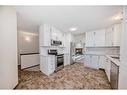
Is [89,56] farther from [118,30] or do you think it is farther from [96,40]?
[118,30]

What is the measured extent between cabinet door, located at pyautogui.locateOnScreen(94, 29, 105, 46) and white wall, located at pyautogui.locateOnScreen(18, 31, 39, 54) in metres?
4.17

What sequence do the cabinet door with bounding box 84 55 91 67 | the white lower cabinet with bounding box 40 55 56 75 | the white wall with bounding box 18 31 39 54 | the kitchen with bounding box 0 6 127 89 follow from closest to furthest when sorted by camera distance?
the kitchen with bounding box 0 6 127 89 < the white lower cabinet with bounding box 40 55 56 75 < the cabinet door with bounding box 84 55 91 67 < the white wall with bounding box 18 31 39 54

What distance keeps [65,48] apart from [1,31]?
484cm

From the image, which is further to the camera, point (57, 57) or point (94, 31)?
point (94, 31)

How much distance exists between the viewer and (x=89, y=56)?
5.79 metres

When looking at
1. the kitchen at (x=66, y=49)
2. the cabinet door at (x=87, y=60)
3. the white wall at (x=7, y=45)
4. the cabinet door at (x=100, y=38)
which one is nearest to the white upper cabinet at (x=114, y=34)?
the kitchen at (x=66, y=49)

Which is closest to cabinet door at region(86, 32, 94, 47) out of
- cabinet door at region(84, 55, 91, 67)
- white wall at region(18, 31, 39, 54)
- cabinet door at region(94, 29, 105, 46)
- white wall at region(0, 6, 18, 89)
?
cabinet door at region(94, 29, 105, 46)

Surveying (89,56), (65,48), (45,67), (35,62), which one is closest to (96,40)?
(89,56)

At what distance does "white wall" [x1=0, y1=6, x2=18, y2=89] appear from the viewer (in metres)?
2.06

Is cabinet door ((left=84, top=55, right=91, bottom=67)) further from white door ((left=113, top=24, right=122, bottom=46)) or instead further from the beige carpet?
the beige carpet

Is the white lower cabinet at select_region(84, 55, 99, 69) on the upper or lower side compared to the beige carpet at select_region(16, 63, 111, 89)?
upper

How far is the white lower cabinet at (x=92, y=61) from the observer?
5409mm
